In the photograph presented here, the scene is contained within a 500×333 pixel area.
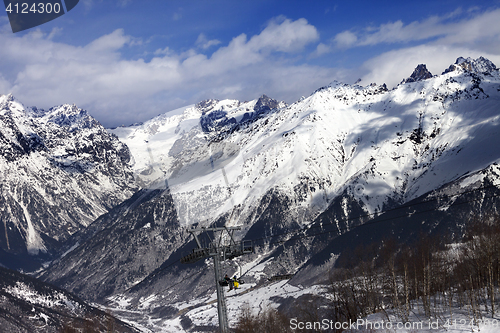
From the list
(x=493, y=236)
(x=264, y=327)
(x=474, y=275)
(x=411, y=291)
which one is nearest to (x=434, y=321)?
(x=493, y=236)

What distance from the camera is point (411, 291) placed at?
117 meters

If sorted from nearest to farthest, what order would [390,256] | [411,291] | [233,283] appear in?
[233,283] < [390,256] < [411,291]

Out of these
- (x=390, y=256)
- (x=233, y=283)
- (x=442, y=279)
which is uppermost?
(x=233, y=283)

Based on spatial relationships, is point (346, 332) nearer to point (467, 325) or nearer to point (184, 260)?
point (467, 325)

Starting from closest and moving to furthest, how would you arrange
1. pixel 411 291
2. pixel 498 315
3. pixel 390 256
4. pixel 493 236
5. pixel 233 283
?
pixel 233 283 < pixel 498 315 < pixel 493 236 < pixel 390 256 < pixel 411 291

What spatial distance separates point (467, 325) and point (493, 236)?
27139mm

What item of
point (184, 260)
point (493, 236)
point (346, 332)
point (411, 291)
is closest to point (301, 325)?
point (411, 291)

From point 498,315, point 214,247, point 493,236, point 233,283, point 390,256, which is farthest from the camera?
point 390,256

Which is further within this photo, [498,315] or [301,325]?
[301,325]

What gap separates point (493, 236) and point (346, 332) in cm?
3605

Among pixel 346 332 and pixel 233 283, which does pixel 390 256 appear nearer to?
pixel 346 332

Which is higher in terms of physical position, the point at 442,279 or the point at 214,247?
the point at 214,247

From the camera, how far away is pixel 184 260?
70.3 metres

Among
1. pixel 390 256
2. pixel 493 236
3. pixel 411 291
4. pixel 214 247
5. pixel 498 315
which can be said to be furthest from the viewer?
pixel 411 291
